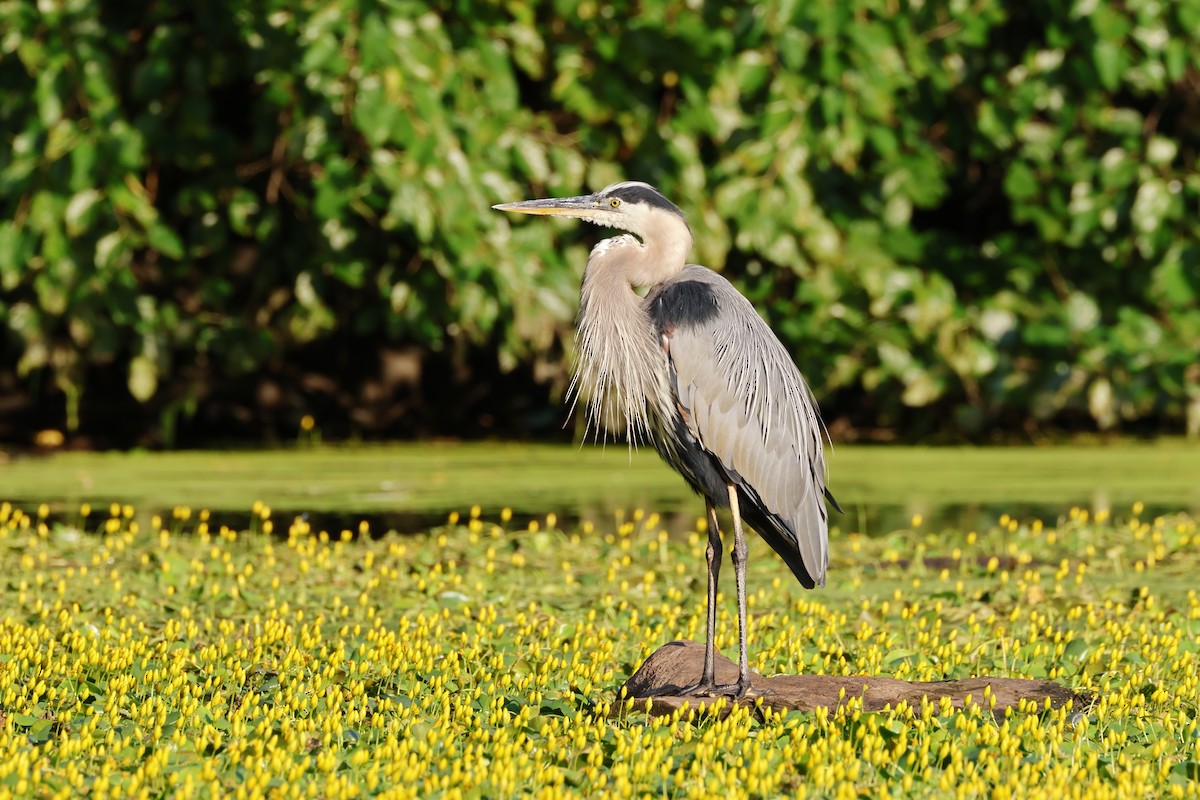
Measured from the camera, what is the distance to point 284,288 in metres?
11.9

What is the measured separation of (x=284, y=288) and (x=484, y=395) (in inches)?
84.9

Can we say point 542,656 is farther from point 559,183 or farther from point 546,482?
point 559,183

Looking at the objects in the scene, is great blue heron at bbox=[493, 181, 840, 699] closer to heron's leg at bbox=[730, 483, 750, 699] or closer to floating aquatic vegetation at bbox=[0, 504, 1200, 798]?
heron's leg at bbox=[730, 483, 750, 699]

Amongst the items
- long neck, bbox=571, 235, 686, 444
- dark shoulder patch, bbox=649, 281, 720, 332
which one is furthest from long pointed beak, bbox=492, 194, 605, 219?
dark shoulder patch, bbox=649, 281, 720, 332

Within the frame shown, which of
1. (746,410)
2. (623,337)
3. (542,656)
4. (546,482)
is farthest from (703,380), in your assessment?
(546,482)

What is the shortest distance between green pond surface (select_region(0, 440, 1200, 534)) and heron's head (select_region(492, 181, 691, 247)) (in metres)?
2.88

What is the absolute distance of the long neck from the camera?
514 cm

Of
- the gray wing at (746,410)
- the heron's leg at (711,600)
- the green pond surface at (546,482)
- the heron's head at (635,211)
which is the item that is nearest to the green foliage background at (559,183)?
the green pond surface at (546,482)

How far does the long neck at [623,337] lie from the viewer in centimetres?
514

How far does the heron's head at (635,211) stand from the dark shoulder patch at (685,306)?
0.19m

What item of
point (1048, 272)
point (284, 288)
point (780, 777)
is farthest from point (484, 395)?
point (780, 777)

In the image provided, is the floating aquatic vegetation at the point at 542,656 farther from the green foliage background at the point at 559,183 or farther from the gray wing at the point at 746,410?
the green foliage background at the point at 559,183

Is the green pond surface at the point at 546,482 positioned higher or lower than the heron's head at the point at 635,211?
lower

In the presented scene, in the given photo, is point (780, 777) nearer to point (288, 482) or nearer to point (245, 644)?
point (245, 644)
